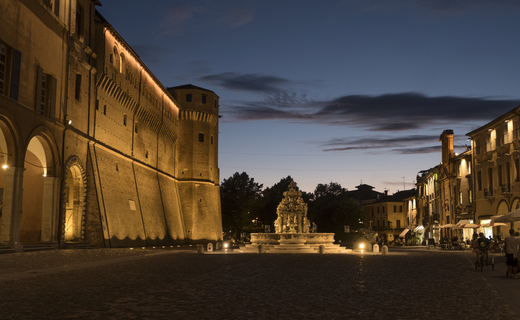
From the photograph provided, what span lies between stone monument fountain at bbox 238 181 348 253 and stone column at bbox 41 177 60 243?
12.7 meters

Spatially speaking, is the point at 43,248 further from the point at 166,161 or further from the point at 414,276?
the point at 166,161

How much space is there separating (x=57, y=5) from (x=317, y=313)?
96.4ft

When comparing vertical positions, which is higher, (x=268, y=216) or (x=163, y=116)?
(x=163, y=116)

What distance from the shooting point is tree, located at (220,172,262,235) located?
78375mm

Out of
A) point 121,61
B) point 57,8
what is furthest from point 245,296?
point 121,61

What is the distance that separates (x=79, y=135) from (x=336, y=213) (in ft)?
156

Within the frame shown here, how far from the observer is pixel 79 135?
34344 millimetres

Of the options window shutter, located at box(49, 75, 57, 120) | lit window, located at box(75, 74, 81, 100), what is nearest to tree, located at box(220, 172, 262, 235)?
lit window, located at box(75, 74, 81, 100)

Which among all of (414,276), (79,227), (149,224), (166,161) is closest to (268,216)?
(166,161)

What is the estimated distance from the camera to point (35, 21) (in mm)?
28000

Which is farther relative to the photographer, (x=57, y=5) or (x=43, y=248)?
(x=57, y=5)

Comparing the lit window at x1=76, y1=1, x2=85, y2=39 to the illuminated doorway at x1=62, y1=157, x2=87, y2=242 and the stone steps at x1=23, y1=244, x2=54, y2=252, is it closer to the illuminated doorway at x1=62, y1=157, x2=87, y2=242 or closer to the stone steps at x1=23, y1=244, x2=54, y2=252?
the illuminated doorway at x1=62, y1=157, x2=87, y2=242

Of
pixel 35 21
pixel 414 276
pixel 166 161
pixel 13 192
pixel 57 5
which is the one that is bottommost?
pixel 414 276

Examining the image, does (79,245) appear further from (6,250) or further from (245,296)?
(245,296)
